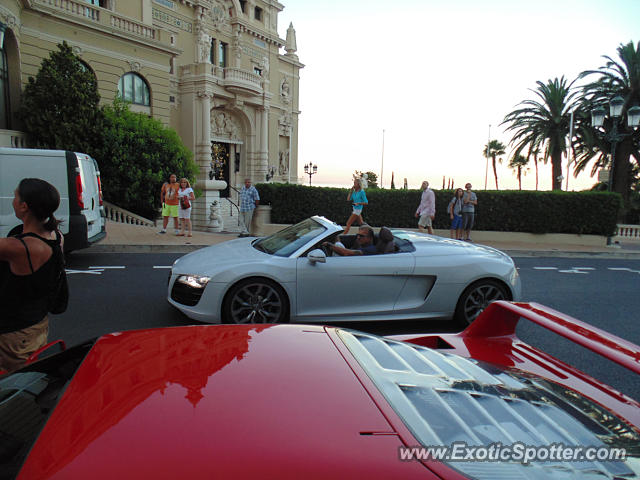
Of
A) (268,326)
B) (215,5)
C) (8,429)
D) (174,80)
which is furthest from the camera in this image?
(215,5)

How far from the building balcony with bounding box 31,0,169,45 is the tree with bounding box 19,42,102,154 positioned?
3.76 m

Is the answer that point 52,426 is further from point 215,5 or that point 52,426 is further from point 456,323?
point 215,5

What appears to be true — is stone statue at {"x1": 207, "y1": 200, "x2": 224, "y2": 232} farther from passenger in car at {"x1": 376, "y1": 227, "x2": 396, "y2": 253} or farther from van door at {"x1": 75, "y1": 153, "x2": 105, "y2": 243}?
passenger in car at {"x1": 376, "y1": 227, "x2": 396, "y2": 253}

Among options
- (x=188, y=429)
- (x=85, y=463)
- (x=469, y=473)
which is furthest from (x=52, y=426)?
(x=469, y=473)

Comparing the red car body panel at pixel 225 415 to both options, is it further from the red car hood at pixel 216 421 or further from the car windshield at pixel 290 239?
the car windshield at pixel 290 239

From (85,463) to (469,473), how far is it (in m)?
0.87

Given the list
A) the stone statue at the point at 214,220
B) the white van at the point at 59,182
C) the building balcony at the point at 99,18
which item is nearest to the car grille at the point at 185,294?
the white van at the point at 59,182

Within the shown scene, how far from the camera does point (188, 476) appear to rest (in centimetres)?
96

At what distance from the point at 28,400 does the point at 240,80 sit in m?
32.1

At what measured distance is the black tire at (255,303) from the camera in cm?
486

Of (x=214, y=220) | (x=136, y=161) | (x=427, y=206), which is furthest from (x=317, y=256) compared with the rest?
(x=214, y=220)

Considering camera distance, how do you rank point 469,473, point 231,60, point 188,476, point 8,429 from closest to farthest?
point 188,476 → point 469,473 → point 8,429 → point 231,60

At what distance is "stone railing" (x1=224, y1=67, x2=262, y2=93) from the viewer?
3064 centimetres

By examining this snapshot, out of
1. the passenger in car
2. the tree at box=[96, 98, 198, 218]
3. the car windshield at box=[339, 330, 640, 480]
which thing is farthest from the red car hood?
the tree at box=[96, 98, 198, 218]
